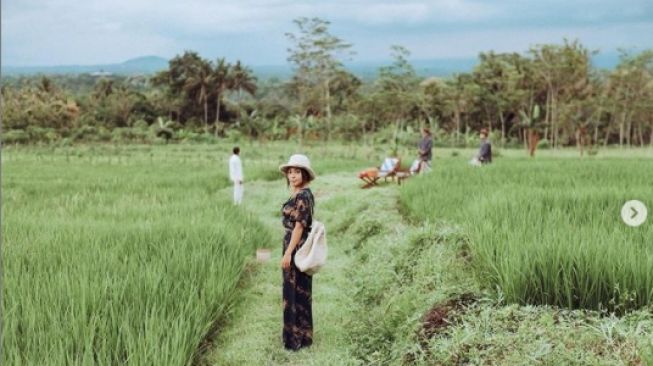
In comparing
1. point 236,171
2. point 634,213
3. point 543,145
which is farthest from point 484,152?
point 543,145

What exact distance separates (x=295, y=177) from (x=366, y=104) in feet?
96.7

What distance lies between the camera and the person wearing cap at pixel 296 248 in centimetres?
370

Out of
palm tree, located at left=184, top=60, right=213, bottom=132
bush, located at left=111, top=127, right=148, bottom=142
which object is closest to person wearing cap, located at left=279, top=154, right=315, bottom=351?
bush, located at left=111, top=127, right=148, bottom=142

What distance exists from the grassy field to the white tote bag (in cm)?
56

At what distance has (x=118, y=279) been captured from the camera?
3.89 metres

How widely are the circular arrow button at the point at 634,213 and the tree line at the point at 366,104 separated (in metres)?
22.2

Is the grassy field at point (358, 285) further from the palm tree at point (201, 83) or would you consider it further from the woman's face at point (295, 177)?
the palm tree at point (201, 83)

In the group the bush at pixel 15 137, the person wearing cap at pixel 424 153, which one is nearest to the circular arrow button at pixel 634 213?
the person wearing cap at pixel 424 153

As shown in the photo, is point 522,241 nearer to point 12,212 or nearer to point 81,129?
point 12,212

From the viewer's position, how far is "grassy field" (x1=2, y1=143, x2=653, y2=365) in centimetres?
301

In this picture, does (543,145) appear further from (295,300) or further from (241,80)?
(295,300)

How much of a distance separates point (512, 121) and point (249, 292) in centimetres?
3255

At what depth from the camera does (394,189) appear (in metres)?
9.91

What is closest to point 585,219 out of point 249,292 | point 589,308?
point 589,308
